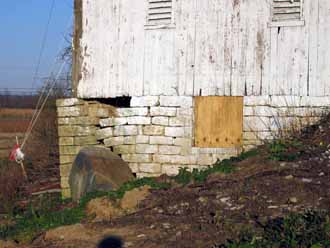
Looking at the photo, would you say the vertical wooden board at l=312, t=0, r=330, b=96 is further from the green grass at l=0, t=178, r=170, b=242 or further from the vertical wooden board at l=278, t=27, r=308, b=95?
the green grass at l=0, t=178, r=170, b=242

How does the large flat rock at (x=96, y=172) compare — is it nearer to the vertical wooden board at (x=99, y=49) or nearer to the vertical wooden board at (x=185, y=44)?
the vertical wooden board at (x=99, y=49)

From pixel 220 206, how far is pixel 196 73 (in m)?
4.07

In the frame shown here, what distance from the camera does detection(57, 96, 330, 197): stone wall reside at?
12148 millimetres

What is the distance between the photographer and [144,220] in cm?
923

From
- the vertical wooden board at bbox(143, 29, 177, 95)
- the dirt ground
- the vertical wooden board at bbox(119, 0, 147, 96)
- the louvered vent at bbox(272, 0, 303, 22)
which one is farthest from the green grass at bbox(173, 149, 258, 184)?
the louvered vent at bbox(272, 0, 303, 22)

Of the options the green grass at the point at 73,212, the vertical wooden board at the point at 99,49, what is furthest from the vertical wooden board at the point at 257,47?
the vertical wooden board at the point at 99,49

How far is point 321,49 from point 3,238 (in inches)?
248

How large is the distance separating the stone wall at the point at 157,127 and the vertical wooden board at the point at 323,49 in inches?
9.1

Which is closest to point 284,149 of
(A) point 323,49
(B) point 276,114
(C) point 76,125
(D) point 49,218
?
(B) point 276,114

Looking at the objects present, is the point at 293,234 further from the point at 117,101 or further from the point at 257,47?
the point at 117,101

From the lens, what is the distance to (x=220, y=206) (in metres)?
9.23

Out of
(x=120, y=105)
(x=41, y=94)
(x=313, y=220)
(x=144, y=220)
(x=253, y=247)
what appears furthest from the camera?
(x=41, y=94)

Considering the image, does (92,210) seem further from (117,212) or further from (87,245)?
(87,245)

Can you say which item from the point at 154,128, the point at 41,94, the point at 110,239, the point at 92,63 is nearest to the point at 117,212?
the point at 110,239
